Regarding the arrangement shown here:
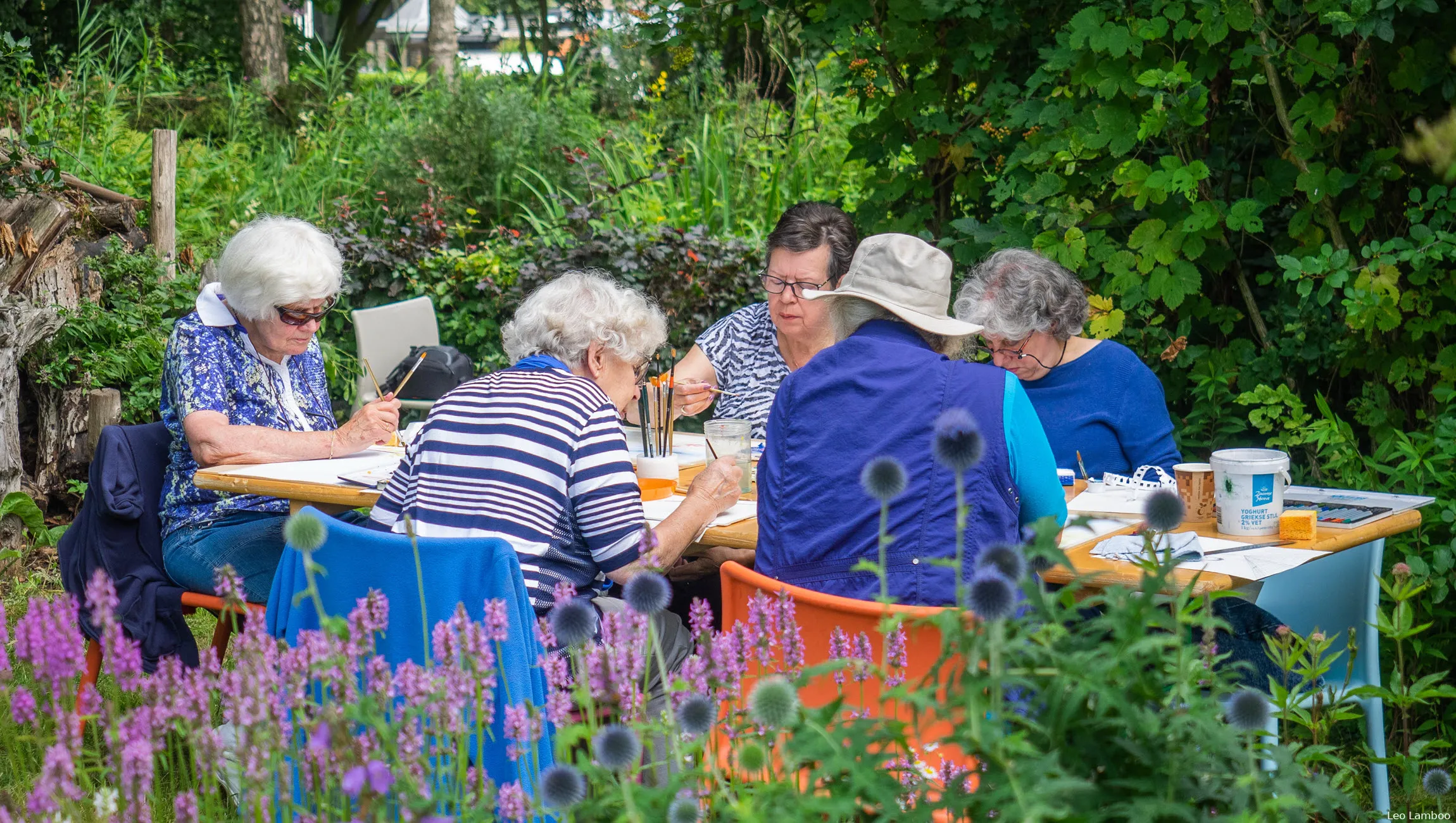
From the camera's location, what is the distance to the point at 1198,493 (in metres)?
2.57

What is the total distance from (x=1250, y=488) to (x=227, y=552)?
7.58 ft

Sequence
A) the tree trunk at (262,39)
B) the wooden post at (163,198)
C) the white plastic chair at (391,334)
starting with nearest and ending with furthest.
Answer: the white plastic chair at (391,334) → the wooden post at (163,198) → the tree trunk at (262,39)

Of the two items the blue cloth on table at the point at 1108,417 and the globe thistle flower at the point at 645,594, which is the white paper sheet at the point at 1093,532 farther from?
the globe thistle flower at the point at 645,594

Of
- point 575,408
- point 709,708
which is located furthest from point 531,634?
point 709,708

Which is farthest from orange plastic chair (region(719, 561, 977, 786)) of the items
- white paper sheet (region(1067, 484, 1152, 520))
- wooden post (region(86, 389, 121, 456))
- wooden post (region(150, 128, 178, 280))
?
wooden post (region(150, 128, 178, 280))

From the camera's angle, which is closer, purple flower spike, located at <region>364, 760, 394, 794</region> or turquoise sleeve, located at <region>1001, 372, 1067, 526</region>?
purple flower spike, located at <region>364, 760, 394, 794</region>

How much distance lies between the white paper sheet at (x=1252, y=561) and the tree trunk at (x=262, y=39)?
39.0ft

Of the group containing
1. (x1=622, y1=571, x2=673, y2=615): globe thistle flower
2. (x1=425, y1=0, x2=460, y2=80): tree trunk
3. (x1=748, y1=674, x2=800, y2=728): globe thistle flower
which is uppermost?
(x1=425, y1=0, x2=460, y2=80): tree trunk

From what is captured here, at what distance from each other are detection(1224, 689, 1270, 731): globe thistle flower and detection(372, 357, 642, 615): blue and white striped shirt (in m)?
1.38

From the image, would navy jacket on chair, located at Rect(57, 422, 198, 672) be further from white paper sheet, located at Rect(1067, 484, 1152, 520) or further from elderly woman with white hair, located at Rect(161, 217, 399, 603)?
white paper sheet, located at Rect(1067, 484, 1152, 520)

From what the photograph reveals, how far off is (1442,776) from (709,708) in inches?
39.2

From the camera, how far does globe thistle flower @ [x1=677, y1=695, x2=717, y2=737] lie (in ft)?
4.01

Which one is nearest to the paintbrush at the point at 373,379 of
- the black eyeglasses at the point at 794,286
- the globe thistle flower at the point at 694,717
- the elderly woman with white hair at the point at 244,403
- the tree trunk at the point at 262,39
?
the elderly woman with white hair at the point at 244,403

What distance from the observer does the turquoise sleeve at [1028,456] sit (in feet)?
6.93
